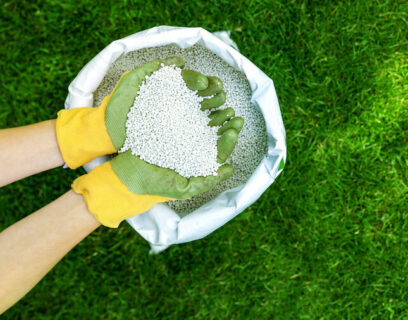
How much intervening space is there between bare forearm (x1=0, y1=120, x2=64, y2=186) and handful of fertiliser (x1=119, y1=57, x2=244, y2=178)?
161 millimetres

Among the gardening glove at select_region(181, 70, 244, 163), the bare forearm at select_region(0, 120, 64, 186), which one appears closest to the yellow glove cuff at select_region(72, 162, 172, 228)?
the bare forearm at select_region(0, 120, 64, 186)

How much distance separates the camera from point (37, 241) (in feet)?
2.37

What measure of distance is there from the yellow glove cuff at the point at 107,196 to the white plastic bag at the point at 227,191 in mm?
82

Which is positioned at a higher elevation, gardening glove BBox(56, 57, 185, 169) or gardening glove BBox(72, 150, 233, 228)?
gardening glove BBox(56, 57, 185, 169)

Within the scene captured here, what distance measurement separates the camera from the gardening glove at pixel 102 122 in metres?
0.76

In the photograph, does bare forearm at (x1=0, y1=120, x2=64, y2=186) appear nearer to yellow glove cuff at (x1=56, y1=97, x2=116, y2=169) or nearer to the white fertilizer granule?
yellow glove cuff at (x1=56, y1=97, x2=116, y2=169)

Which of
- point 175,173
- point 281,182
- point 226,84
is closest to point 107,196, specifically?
point 175,173

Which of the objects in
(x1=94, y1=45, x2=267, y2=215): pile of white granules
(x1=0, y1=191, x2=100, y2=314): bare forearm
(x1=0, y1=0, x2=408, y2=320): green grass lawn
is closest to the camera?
(x1=0, y1=191, x2=100, y2=314): bare forearm

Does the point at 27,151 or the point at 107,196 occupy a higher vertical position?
the point at 27,151

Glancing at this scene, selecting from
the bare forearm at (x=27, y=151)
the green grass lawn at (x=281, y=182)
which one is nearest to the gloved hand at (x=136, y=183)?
the bare forearm at (x=27, y=151)

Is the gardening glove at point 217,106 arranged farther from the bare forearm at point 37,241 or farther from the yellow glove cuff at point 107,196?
the bare forearm at point 37,241

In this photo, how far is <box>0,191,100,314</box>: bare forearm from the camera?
0.70 metres

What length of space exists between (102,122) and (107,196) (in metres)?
0.16

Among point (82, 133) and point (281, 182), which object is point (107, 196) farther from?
point (281, 182)
